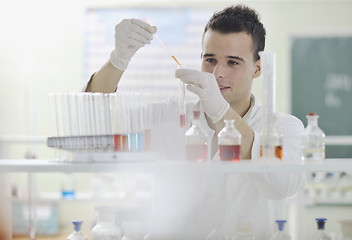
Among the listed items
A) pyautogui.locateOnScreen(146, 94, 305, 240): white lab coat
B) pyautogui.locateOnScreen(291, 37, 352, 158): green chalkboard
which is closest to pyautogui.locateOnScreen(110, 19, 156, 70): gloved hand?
pyautogui.locateOnScreen(146, 94, 305, 240): white lab coat

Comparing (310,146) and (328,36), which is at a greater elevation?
(328,36)

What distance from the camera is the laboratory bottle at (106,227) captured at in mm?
1555

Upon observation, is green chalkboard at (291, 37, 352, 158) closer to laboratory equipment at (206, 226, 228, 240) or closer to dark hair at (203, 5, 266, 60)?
dark hair at (203, 5, 266, 60)

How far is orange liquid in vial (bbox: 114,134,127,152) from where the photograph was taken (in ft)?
5.02

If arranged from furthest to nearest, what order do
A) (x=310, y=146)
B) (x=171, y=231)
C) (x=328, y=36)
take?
(x=328, y=36)
(x=171, y=231)
(x=310, y=146)

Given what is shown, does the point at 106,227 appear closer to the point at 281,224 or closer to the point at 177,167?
the point at 177,167

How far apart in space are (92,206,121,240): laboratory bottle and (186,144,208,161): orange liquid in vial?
0.29 m

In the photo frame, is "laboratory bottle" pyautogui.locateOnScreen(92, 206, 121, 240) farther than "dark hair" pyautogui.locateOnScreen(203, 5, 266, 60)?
No

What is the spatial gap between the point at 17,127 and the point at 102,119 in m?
3.95

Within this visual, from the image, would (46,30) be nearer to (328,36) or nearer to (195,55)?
(195,55)

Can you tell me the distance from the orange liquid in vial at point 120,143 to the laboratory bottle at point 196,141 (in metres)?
0.19

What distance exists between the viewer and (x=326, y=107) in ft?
17.2

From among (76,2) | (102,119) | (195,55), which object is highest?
(76,2)

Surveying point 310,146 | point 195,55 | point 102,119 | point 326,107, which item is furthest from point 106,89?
point 326,107
